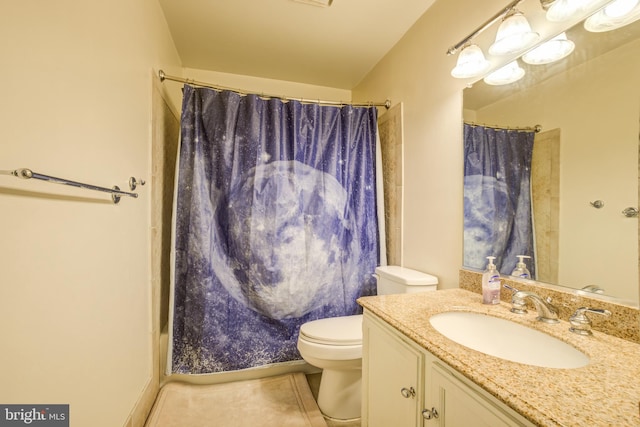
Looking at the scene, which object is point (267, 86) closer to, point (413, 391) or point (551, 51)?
point (551, 51)

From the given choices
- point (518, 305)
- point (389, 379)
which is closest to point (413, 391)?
point (389, 379)

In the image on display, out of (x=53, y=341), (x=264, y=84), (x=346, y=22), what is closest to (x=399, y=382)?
(x=53, y=341)

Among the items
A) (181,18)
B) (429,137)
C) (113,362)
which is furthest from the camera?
(181,18)

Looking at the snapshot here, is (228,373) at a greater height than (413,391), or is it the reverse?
(413,391)

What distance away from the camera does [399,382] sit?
0.87 metres

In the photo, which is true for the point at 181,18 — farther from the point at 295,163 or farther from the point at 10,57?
the point at 10,57

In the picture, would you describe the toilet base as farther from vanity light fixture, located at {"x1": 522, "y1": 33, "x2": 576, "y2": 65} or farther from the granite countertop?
vanity light fixture, located at {"x1": 522, "y1": 33, "x2": 576, "y2": 65}

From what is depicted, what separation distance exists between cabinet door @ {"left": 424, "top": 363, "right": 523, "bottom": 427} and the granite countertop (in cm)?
5

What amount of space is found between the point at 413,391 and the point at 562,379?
0.38 metres

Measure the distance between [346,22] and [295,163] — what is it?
941mm

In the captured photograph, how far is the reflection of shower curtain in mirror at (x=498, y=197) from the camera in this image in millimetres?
1054

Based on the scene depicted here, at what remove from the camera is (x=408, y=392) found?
0.81 meters

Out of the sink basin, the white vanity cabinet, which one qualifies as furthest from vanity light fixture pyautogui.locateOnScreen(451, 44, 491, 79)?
the white vanity cabinet

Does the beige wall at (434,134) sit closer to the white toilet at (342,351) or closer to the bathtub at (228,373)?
the white toilet at (342,351)
